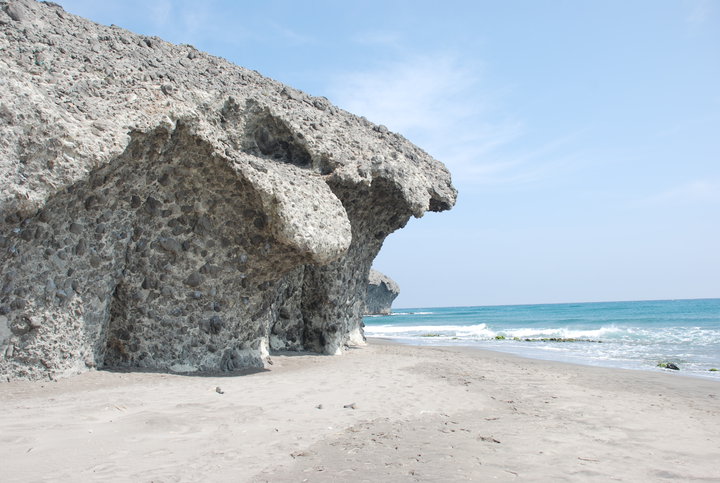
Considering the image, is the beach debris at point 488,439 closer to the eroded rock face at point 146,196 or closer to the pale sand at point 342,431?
the pale sand at point 342,431

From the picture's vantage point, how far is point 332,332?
11172 mm

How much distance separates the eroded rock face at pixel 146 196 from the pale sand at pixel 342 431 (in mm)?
831

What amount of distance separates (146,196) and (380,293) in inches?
2202

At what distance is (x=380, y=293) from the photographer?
62.6m

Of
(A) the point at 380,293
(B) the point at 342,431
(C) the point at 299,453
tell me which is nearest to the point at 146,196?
(B) the point at 342,431

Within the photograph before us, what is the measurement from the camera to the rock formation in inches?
2338

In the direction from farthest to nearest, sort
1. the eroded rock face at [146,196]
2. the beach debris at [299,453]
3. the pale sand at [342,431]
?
the eroded rock face at [146,196]
the beach debris at [299,453]
the pale sand at [342,431]

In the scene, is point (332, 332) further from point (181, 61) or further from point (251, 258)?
point (181, 61)

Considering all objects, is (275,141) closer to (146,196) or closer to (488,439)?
(146,196)

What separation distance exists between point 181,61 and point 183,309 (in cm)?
357

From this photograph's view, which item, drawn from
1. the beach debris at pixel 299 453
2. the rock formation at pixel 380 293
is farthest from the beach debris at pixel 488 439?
the rock formation at pixel 380 293

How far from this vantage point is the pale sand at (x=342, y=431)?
3670mm

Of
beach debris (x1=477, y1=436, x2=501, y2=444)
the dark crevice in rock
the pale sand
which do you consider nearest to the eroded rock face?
the dark crevice in rock

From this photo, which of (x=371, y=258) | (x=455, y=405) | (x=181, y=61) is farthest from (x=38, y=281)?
(x=371, y=258)
